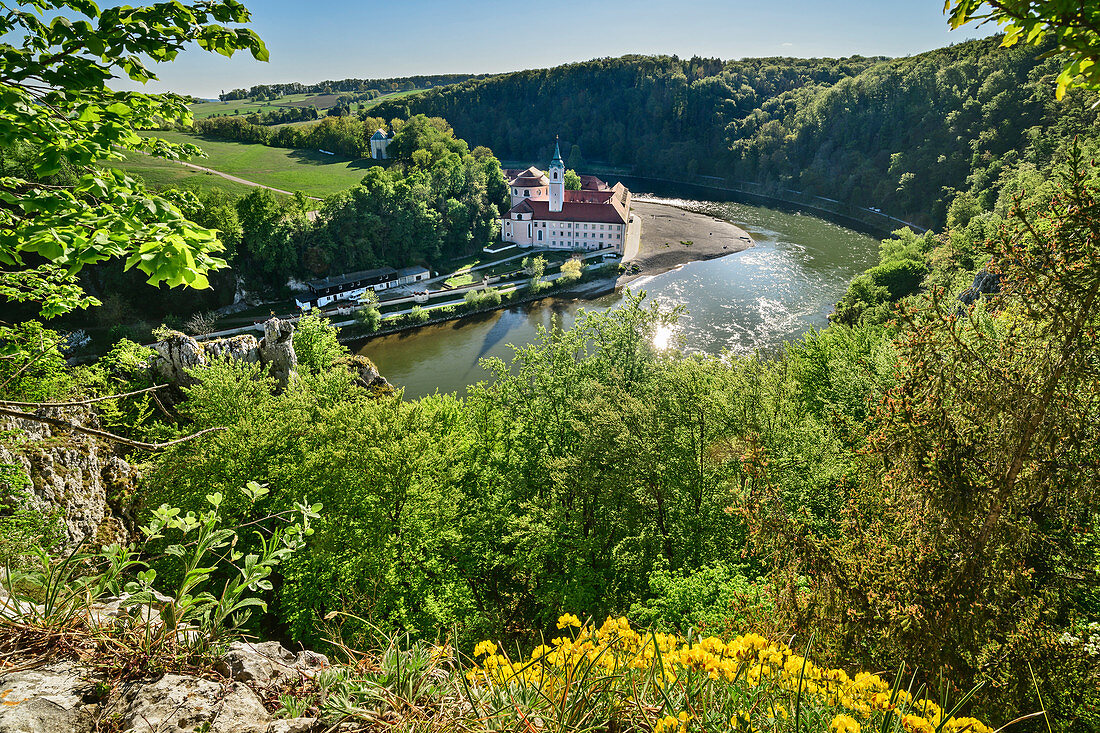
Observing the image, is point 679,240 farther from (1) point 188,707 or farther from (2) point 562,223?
(1) point 188,707

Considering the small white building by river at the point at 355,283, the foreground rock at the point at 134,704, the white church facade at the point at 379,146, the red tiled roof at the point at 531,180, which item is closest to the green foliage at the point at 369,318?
the small white building by river at the point at 355,283

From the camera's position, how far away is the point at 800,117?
102875 millimetres

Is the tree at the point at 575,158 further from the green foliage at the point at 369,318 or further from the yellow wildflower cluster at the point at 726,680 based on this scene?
the yellow wildflower cluster at the point at 726,680

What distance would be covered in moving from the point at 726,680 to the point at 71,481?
47.7 ft

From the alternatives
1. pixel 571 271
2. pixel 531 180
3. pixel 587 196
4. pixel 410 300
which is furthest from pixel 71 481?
pixel 587 196

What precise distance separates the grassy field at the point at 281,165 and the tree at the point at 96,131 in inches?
2601

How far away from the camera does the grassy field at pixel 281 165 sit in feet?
219

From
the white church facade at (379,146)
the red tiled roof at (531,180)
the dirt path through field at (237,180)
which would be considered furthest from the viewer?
the white church facade at (379,146)

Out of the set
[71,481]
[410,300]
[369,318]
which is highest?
[71,481]

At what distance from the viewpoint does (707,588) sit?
945 cm

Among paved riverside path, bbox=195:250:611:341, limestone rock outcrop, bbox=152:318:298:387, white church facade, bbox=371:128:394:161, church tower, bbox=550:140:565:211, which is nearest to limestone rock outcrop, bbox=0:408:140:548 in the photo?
limestone rock outcrop, bbox=152:318:298:387

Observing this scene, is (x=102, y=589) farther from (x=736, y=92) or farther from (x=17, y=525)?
(x=736, y=92)

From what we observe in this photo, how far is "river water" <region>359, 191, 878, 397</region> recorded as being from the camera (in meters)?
39.0

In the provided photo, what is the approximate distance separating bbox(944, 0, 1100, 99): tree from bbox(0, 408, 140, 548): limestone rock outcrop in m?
12.7
